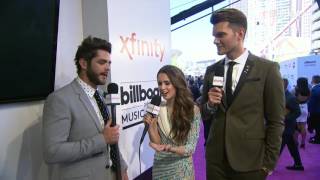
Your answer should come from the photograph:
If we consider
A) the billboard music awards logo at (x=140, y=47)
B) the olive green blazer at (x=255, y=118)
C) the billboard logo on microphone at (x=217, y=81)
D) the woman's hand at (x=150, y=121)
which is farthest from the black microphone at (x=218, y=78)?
the billboard music awards logo at (x=140, y=47)

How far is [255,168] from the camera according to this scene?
2.04m

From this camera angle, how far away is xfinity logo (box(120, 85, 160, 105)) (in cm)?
353

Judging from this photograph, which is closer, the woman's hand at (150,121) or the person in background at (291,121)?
the woman's hand at (150,121)

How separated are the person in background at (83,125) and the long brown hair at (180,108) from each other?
509mm

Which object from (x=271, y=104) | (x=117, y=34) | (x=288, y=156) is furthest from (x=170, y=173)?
(x=288, y=156)

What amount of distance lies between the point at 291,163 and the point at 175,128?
178 inches

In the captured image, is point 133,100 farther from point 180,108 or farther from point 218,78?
point 218,78

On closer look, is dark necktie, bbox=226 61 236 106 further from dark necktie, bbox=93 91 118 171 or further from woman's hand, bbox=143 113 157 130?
dark necktie, bbox=93 91 118 171

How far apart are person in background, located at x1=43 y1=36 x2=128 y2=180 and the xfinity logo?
4.28ft

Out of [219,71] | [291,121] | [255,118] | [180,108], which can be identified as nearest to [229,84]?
[219,71]

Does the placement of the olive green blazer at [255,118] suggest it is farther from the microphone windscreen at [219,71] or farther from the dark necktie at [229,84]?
the microphone windscreen at [219,71]

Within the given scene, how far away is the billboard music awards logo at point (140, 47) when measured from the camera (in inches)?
142

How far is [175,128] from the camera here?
7.92 ft

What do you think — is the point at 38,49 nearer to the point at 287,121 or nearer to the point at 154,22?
the point at 154,22
